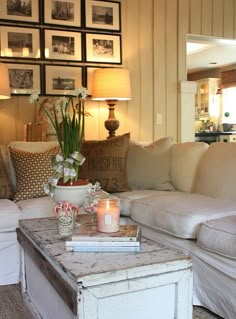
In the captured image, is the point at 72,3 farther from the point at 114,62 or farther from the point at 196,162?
the point at 196,162

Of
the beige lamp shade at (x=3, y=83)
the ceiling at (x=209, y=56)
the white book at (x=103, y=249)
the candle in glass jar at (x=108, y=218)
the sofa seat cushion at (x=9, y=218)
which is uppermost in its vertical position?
the ceiling at (x=209, y=56)

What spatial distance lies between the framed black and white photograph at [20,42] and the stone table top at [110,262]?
2.63 metres

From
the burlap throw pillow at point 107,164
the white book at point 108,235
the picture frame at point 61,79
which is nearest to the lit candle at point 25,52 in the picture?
the picture frame at point 61,79

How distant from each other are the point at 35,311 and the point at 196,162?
1.77 metres

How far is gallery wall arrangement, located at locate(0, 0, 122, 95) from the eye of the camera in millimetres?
3803

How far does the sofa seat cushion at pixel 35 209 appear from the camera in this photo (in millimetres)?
2588

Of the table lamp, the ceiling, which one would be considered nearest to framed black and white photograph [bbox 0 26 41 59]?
the table lamp

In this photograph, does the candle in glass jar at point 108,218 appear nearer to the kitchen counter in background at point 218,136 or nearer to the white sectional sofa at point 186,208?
the white sectional sofa at point 186,208

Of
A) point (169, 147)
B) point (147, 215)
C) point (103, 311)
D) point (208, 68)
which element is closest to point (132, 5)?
point (169, 147)

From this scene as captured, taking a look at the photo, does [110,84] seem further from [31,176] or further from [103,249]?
[103,249]

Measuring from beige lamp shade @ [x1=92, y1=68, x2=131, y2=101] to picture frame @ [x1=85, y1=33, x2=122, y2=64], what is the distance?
39cm

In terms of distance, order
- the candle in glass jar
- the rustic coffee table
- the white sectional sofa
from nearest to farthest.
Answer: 1. the rustic coffee table
2. the candle in glass jar
3. the white sectional sofa

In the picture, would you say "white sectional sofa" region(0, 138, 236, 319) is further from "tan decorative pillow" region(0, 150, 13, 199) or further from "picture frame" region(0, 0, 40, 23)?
"picture frame" region(0, 0, 40, 23)

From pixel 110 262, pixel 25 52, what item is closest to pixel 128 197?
pixel 110 262
